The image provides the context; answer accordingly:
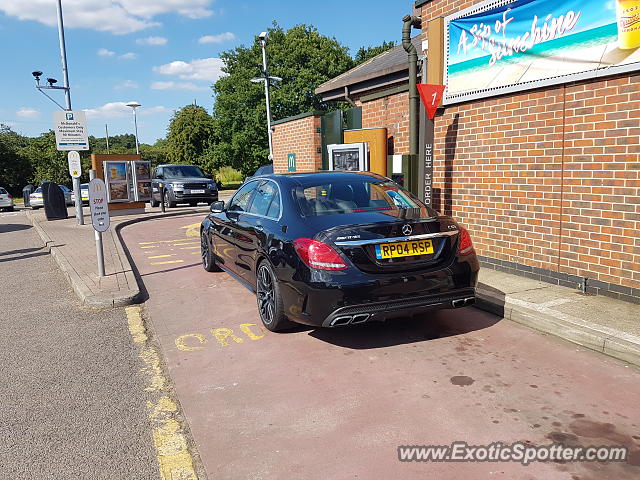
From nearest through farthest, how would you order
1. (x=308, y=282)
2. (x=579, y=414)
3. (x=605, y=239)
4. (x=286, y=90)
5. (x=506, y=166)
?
(x=579, y=414), (x=308, y=282), (x=605, y=239), (x=506, y=166), (x=286, y=90)

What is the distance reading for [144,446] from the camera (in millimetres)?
2939

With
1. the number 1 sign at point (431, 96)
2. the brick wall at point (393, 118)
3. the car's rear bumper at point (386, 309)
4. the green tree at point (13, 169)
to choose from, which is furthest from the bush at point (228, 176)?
the car's rear bumper at point (386, 309)

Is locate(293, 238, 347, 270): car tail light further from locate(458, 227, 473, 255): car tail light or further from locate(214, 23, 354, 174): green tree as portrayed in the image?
locate(214, 23, 354, 174): green tree

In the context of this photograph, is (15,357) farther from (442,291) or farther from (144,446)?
(442,291)

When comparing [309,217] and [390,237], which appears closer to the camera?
[390,237]

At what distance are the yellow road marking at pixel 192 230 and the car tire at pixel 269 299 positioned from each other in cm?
760

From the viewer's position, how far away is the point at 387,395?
349 cm

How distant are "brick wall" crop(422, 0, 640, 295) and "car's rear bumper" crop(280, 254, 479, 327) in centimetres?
200

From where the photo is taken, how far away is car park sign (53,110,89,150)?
14.3 metres

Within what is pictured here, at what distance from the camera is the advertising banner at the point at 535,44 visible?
197 inches

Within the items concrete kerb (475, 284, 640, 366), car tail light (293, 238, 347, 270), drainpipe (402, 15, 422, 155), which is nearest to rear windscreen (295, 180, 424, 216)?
car tail light (293, 238, 347, 270)

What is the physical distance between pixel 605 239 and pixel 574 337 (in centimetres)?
151

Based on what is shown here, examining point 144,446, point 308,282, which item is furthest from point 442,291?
point 144,446

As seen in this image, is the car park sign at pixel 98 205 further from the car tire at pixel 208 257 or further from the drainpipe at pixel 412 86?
the drainpipe at pixel 412 86
